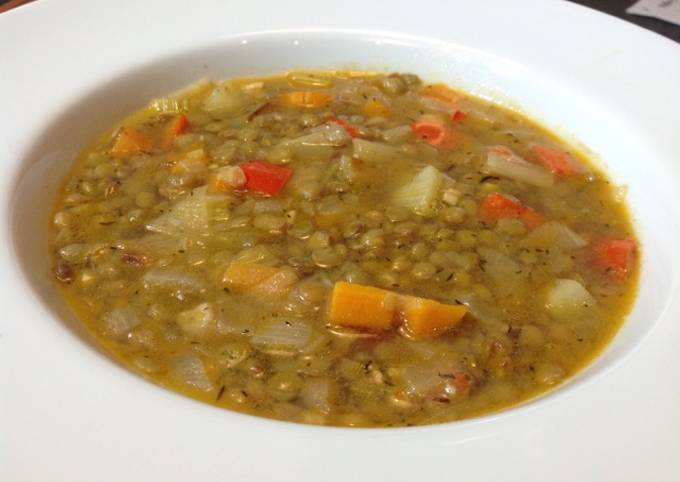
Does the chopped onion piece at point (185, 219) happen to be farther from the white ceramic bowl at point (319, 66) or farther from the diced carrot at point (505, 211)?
the diced carrot at point (505, 211)

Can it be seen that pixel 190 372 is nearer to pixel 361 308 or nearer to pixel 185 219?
pixel 361 308

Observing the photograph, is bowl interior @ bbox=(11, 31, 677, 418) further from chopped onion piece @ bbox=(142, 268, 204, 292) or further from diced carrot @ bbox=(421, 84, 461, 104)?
chopped onion piece @ bbox=(142, 268, 204, 292)

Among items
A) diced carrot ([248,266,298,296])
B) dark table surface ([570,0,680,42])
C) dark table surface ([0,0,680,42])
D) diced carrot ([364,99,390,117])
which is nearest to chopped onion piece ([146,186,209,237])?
diced carrot ([248,266,298,296])

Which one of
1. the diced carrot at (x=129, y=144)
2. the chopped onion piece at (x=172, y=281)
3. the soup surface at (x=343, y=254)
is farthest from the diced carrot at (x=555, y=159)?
the diced carrot at (x=129, y=144)

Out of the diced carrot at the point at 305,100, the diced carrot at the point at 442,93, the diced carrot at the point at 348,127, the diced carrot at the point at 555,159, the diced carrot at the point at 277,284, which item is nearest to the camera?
the diced carrot at the point at 277,284

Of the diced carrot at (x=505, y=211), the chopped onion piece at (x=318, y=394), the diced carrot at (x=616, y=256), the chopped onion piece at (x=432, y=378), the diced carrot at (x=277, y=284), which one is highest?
the diced carrot at (x=505, y=211)

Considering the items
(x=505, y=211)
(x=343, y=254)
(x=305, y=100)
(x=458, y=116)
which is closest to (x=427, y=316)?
(x=343, y=254)
